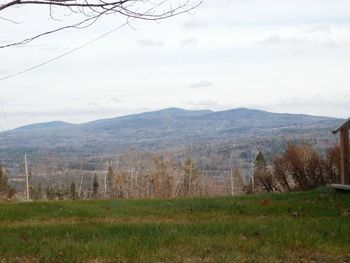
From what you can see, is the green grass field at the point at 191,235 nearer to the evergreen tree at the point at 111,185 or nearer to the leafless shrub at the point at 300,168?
the leafless shrub at the point at 300,168

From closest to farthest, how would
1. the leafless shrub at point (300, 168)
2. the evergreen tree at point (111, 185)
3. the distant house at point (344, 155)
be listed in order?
the distant house at point (344, 155) < the leafless shrub at point (300, 168) < the evergreen tree at point (111, 185)

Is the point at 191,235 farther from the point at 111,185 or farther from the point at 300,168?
the point at 111,185

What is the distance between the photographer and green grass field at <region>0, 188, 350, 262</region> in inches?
245

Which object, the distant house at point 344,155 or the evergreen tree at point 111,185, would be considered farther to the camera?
the evergreen tree at point 111,185

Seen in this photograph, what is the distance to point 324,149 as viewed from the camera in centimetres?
2272

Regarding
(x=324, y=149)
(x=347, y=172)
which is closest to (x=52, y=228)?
(x=347, y=172)

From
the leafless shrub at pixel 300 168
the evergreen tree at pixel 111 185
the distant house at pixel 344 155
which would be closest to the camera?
the distant house at pixel 344 155

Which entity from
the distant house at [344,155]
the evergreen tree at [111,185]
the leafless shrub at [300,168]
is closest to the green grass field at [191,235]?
the distant house at [344,155]

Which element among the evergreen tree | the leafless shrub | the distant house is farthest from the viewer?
the evergreen tree

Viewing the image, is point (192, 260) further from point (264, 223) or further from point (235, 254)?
point (264, 223)

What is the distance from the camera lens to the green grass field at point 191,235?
6.22 metres

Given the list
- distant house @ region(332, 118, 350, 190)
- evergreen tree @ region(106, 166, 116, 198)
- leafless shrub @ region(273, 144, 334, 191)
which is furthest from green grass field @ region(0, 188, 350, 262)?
evergreen tree @ region(106, 166, 116, 198)

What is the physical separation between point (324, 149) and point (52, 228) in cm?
1616

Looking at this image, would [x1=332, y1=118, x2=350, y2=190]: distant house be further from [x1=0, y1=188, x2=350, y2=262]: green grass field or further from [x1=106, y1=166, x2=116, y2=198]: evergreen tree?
[x1=106, y1=166, x2=116, y2=198]: evergreen tree
